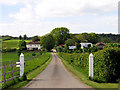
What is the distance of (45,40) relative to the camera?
118625 millimetres

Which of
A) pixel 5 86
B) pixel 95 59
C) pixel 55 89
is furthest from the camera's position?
pixel 95 59

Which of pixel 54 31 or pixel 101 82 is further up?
pixel 54 31

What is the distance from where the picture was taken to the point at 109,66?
1395 cm

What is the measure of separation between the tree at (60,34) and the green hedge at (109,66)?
118 m

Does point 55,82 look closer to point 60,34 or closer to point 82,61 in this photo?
point 82,61

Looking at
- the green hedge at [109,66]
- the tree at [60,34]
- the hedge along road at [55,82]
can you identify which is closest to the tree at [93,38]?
the tree at [60,34]

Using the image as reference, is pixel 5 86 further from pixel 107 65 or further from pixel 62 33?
pixel 62 33

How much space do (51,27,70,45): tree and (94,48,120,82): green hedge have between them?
11837cm

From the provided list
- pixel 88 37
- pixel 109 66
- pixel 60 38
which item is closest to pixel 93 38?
pixel 88 37

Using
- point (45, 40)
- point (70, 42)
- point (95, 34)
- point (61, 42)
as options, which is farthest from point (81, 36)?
point (45, 40)

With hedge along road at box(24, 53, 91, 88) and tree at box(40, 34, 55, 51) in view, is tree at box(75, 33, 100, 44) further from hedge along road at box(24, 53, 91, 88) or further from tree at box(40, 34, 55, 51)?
hedge along road at box(24, 53, 91, 88)

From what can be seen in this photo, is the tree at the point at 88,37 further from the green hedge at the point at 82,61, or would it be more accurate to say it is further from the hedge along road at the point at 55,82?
the hedge along road at the point at 55,82

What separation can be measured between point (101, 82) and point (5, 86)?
7.11 metres

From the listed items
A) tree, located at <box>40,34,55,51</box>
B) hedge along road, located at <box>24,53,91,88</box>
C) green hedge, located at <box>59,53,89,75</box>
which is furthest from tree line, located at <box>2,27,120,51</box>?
hedge along road, located at <box>24,53,91,88</box>
